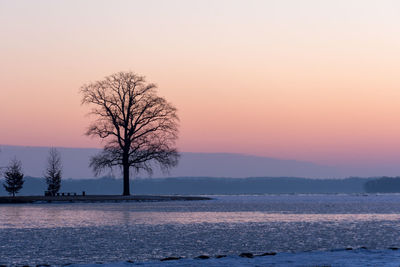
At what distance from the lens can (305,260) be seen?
671 inches

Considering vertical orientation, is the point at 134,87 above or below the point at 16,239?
above

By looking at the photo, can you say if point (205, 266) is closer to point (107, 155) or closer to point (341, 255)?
point (341, 255)

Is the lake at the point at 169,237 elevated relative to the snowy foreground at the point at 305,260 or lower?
elevated

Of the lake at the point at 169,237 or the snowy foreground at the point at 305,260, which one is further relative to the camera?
the lake at the point at 169,237

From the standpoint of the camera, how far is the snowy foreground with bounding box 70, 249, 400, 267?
54.1 ft

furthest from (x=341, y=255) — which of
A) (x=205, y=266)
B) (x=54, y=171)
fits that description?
(x=54, y=171)

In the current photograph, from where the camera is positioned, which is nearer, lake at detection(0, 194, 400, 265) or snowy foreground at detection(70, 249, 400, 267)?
snowy foreground at detection(70, 249, 400, 267)

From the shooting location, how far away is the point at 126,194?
73.3m

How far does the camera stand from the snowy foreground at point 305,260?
54.1 feet

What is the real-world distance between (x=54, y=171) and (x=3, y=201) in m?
19.6

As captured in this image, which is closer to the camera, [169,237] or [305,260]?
[305,260]

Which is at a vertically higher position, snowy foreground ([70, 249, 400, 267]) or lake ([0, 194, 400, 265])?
lake ([0, 194, 400, 265])

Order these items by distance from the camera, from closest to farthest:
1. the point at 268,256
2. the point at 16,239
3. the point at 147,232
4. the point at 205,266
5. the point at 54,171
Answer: the point at 205,266, the point at 268,256, the point at 16,239, the point at 147,232, the point at 54,171

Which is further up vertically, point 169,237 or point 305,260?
point 169,237
